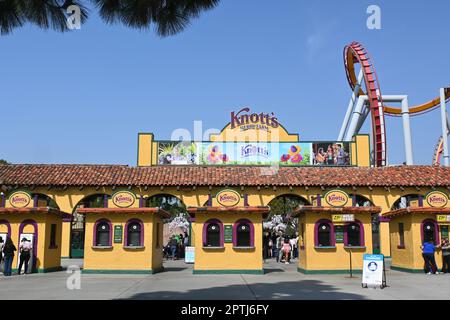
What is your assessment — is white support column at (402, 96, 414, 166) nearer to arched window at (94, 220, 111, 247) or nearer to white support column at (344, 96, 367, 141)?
white support column at (344, 96, 367, 141)

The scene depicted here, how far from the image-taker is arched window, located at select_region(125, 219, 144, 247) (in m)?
20.6

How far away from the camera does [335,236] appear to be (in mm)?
20578

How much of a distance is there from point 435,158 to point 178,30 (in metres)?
47.0

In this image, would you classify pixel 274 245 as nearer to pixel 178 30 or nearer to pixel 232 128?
pixel 232 128

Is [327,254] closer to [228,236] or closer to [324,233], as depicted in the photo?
[324,233]

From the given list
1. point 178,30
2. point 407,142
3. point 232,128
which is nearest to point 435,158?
point 407,142

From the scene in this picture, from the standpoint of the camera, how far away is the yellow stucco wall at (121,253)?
66.6 feet

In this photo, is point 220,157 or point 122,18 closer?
point 122,18

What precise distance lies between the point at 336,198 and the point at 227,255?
5151mm

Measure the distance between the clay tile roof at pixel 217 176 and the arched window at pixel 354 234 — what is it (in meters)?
10.6

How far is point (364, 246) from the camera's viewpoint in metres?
20.5

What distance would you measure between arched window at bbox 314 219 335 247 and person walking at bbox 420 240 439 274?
3560 millimetres

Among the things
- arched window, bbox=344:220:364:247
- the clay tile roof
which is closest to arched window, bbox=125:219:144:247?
arched window, bbox=344:220:364:247

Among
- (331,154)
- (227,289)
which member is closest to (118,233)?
(227,289)
